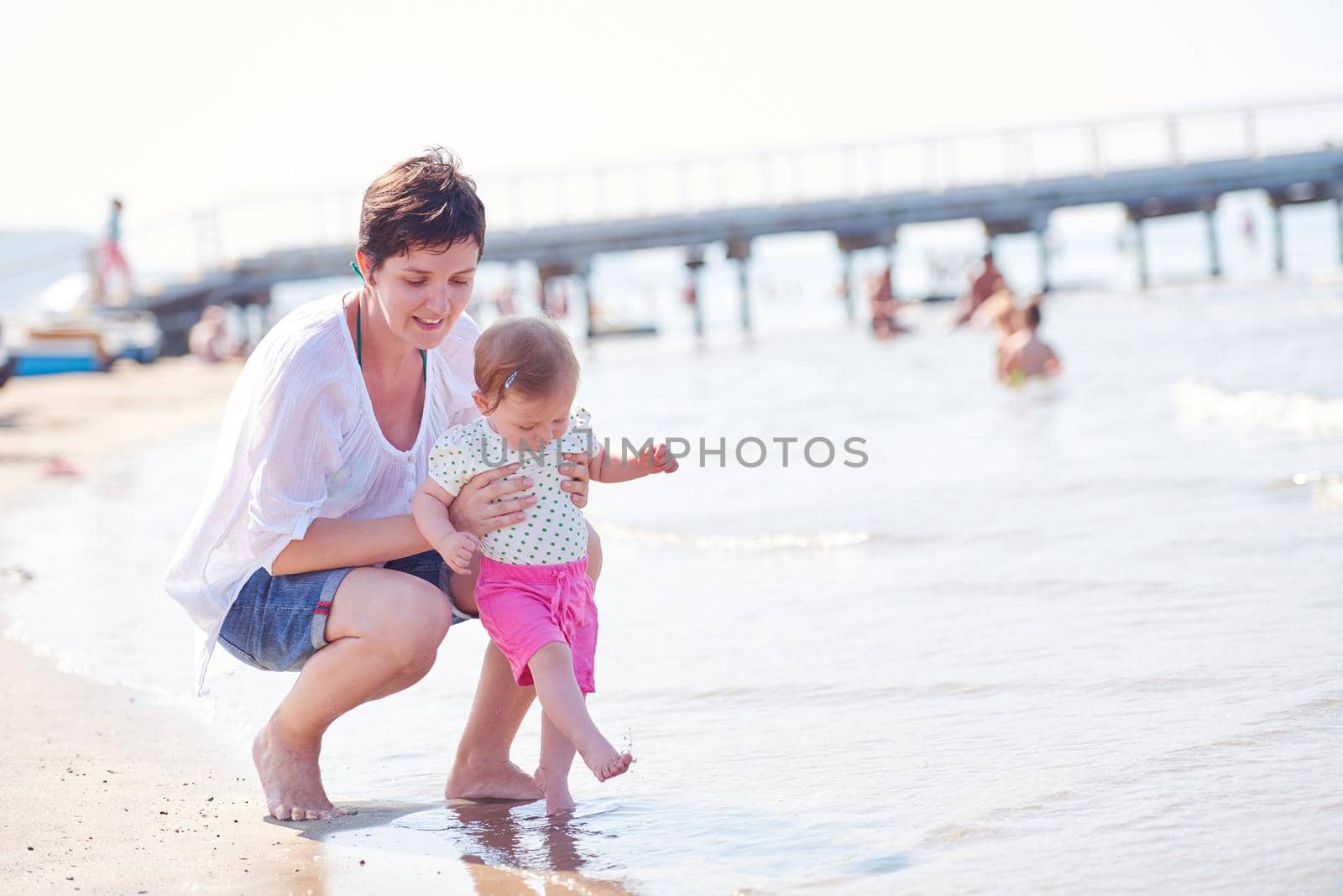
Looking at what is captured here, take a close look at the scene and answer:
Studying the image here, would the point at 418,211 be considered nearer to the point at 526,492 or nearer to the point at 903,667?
the point at 526,492

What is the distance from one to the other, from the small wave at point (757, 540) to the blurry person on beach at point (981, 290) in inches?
663

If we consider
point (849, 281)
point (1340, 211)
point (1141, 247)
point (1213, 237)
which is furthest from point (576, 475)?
point (1340, 211)

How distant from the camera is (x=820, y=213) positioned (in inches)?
1204

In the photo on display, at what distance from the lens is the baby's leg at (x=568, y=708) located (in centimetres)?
268

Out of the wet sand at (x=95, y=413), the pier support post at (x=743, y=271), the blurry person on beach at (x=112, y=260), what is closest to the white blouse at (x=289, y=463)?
the wet sand at (x=95, y=413)

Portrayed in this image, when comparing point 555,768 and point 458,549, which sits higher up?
point 458,549

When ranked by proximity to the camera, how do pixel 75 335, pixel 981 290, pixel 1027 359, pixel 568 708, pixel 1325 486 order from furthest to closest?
pixel 75 335 < pixel 981 290 < pixel 1027 359 < pixel 1325 486 < pixel 568 708

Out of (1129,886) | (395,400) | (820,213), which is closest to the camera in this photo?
(1129,886)

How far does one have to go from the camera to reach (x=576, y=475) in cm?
302

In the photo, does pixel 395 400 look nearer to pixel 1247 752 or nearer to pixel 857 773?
pixel 857 773

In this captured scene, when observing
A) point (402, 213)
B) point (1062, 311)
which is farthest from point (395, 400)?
point (1062, 311)

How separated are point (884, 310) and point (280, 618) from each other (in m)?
21.7

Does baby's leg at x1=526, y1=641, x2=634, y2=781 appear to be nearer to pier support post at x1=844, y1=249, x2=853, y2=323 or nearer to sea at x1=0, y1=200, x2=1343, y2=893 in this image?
sea at x1=0, y1=200, x2=1343, y2=893

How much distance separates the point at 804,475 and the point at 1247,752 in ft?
17.1
